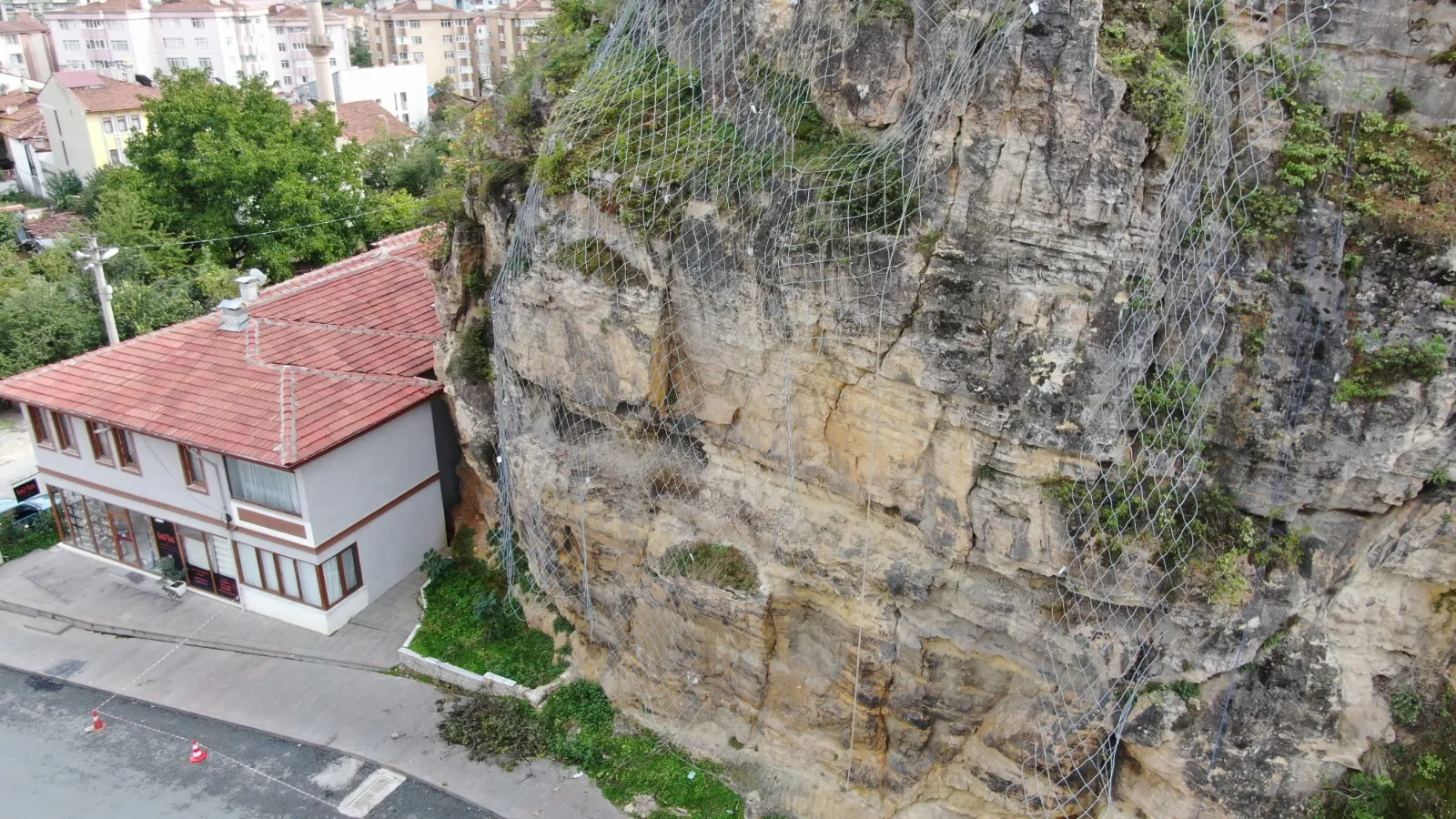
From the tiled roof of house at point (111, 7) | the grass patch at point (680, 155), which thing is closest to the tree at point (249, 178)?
the grass patch at point (680, 155)

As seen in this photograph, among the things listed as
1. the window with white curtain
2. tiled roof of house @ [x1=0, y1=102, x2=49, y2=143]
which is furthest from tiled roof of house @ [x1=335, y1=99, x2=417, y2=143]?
the window with white curtain

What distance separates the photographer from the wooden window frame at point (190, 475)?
50.9 feet

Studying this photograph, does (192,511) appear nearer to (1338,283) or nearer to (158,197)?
(158,197)

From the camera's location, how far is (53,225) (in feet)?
104

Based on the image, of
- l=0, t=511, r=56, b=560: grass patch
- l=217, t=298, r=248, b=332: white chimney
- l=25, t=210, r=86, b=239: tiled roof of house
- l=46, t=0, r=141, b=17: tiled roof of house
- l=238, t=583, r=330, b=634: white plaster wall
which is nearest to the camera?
l=238, t=583, r=330, b=634: white plaster wall

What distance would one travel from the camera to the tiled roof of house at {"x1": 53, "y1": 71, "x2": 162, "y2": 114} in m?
35.8

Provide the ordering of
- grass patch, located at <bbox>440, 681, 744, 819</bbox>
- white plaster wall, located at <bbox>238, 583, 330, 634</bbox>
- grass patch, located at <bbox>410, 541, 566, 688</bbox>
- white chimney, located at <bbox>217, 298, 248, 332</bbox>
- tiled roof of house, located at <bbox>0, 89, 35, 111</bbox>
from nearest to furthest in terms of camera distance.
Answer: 1. grass patch, located at <bbox>440, 681, 744, 819</bbox>
2. grass patch, located at <bbox>410, 541, 566, 688</bbox>
3. white plaster wall, located at <bbox>238, 583, 330, 634</bbox>
4. white chimney, located at <bbox>217, 298, 248, 332</bbox>
5. tiled roof of house, located at <bbox>0, 89, 35, 111</bbox>

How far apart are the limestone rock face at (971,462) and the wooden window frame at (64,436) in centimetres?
877

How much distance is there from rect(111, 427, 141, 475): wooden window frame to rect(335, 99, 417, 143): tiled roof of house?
20922 mm

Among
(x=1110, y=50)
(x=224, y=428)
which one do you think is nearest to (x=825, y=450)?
(x=1110, y=50)

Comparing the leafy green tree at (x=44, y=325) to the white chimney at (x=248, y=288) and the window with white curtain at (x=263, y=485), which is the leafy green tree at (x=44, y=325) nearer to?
the white chimney at (x=248, y=288)

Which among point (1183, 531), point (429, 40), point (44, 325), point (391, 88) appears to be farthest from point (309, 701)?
point (429, 40)

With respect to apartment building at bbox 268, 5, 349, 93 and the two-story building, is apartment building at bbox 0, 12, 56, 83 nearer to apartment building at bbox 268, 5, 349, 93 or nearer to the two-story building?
apartment building at bbox 268, 5, 349, 93

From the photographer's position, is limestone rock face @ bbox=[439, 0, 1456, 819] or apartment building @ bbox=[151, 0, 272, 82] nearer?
limestone rock face @ bbox=[439, 0, 1456, 819]
